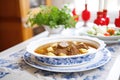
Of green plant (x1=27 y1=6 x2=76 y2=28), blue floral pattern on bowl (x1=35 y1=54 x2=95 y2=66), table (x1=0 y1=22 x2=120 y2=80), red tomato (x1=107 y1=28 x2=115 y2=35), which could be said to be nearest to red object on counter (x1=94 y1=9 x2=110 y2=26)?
red tomato (x1=107 y1=28 x2=115 y2=35)

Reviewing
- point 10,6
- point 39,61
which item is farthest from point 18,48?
point 10,6

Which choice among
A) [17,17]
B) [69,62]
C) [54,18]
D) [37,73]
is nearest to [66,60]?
[69,62]

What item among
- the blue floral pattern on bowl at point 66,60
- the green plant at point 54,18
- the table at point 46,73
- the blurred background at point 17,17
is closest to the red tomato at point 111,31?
the green plant at point 54,18

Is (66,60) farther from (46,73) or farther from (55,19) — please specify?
(55,19)

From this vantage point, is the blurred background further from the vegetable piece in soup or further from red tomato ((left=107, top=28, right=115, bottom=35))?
the vegetable piece in soup

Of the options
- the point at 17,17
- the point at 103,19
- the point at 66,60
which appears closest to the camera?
the point at 66,60

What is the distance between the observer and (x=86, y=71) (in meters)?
0.79

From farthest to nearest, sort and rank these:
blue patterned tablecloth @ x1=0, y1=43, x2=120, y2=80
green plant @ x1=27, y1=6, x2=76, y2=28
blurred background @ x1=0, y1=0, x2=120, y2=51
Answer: blurred background @ x1=0, y1=0, x2=120, y2=51 → green plant @ x1=27, y1=6, x2=76, y2=28 → blue patterned tablecloth @ x1=0, y1=43, x2=120, y2=80

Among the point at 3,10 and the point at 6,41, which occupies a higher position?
the point at 3,10

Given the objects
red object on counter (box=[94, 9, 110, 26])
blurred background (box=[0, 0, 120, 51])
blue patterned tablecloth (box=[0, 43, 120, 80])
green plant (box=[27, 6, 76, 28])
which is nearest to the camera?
blue patterned tablecloth (box=[0, 43, 120, 80])

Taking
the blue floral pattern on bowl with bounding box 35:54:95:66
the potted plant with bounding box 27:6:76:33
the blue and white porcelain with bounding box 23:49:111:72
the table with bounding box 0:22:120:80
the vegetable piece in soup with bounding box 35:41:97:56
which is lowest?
the table with bounding box 0:22:120:80

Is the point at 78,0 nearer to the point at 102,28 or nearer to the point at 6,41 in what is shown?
the point at 6,41

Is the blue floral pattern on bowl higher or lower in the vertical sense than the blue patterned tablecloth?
higher

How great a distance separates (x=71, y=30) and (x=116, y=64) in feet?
2.31
